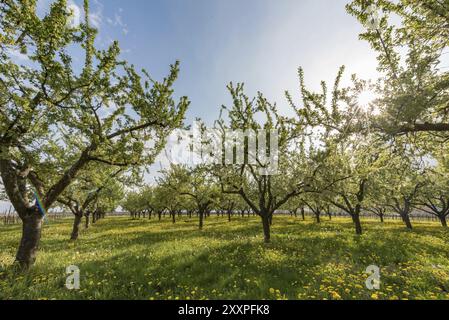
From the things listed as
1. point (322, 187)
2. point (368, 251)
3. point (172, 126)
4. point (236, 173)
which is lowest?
point (368, 251)

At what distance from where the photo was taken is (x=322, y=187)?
44.3ft

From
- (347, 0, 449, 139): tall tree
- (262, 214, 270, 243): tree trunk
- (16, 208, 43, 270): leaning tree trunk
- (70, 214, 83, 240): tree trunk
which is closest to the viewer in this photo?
(347, 0, 449, 139): tall tree

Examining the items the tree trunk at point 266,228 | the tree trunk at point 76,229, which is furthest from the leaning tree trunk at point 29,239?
the tree trunk at point 76,229

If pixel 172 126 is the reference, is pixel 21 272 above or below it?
below

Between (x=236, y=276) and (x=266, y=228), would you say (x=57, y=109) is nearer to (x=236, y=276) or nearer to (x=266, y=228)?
(x=236, y=276)

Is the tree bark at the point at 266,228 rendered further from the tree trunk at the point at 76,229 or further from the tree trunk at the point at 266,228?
the tree trunk at the point at 76,229

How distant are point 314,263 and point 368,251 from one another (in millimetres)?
5358

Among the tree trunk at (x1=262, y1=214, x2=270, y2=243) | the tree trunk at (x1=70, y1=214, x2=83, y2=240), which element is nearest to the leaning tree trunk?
the tree trunk at (x1=262, y1=214, x2=270, y2=243)

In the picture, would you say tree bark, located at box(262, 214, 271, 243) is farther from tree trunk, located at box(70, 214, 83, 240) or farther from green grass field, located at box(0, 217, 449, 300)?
tree trunk, located at box(70, 214, 83, 240)
